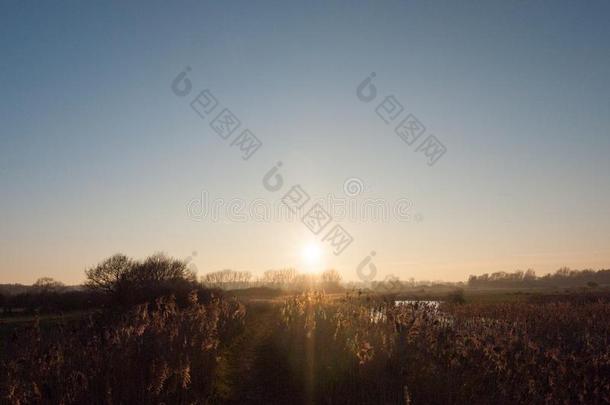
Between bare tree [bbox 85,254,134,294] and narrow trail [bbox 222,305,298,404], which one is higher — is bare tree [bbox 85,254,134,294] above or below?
above

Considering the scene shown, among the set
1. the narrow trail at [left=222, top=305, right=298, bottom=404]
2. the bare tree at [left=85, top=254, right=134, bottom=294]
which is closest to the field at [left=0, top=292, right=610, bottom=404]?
the narrow trail at [left=222, top=305, right=298, bottom=404]

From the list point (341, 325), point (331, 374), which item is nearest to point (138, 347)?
point (331, 374)

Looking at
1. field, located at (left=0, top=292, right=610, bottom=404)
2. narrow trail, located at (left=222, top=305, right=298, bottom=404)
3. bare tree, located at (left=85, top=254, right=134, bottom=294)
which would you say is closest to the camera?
field, located at (left=0, top=292, right=610, bottom=404)

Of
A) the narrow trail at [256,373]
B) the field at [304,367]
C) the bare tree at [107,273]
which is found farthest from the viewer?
the bare tree at [107,273]

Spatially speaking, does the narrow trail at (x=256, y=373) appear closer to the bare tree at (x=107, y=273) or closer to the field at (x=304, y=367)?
the field at (x=304, y=367)

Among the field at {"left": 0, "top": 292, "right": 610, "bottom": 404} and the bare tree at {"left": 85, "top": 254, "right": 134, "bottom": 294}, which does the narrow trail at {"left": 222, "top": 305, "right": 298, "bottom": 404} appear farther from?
the bare tree at {"left": 85, "top": 254, "right": 134, "bottom": 294}

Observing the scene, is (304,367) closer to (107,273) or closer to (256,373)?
(256,373)

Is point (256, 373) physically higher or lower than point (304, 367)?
lower

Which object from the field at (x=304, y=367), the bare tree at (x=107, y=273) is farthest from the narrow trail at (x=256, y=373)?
the bare tree at (x=107, y=273)

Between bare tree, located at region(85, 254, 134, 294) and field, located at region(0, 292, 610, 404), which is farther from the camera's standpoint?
bare tree, located at region(85, 254, 134, 294)

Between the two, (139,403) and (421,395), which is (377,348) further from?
(139,403)

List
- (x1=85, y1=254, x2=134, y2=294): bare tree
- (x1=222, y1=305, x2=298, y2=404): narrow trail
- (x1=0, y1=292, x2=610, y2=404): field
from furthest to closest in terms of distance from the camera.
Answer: (x1=85, y1=254, x2=134, y2=294): bare tree
(x1=222, y1=305, x2=298, y2=404): narrow trail
(x1=0, y1=292, x2=610, y2=404): field

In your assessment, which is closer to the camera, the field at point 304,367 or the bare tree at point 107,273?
the field at point 304,367

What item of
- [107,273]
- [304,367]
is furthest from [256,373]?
[107,273]
